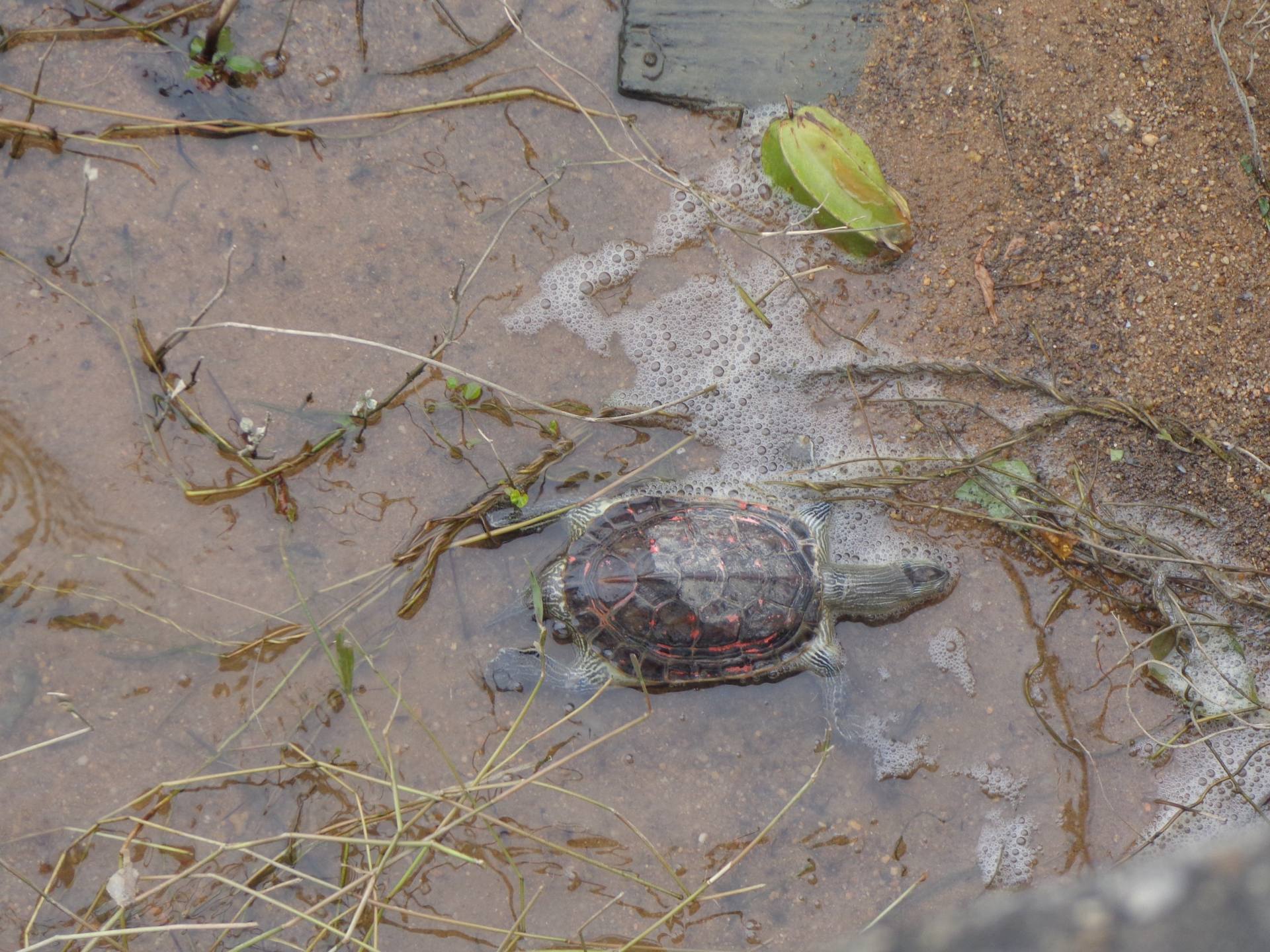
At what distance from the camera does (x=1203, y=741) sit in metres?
3.46

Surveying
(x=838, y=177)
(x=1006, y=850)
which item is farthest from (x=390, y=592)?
(x=1006, y=850)

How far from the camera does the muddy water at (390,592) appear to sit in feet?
10.4

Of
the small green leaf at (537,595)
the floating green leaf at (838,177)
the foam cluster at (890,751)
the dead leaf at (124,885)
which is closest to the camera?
the dead leaf at (124,885)

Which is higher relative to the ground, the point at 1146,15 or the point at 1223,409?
the point at 1146,15

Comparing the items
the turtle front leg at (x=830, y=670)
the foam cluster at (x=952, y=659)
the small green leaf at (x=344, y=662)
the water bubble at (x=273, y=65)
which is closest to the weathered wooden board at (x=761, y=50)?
the water bubble at (x=273, y=65)

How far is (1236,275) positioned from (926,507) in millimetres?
1522

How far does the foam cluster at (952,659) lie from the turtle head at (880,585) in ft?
0.70

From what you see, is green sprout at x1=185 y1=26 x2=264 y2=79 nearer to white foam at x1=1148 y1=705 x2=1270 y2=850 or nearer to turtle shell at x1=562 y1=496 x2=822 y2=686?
turtle shell at x1=562 y1=496 x2=822 y2=686

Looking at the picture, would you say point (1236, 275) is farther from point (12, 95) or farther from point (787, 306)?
point (12, 95)

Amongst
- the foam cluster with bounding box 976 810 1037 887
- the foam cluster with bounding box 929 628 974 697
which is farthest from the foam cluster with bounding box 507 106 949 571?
the foam cluster with bounding box 976 810 1037 887

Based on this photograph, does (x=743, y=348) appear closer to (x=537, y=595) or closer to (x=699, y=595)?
(x=699, y=595)

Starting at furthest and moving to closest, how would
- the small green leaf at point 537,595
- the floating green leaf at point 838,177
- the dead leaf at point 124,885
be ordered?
the floating green leaf at point 838,177
the small green leaf at point 537,595
the dead leaf at point 124,885

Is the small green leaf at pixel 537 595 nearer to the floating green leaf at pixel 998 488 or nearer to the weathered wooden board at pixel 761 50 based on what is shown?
the floating green leaf at pixel 998 488

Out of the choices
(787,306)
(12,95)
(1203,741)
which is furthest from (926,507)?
(12,95)
